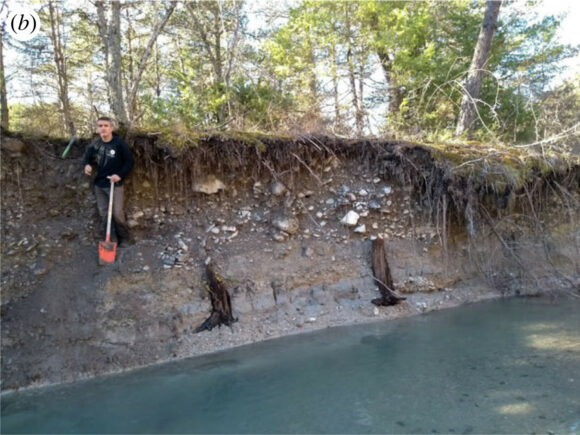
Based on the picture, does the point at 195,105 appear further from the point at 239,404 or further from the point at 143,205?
the point at 239,404

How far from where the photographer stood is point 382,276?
18.1 feet

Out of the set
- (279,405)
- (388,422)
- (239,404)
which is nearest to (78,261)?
(239,404)

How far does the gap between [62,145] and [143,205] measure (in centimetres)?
126

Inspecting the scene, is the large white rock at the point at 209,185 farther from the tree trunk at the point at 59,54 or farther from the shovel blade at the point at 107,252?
the tree trunk at the point at 59,54

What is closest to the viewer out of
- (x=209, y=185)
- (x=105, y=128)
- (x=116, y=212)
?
(x=105, y=128)

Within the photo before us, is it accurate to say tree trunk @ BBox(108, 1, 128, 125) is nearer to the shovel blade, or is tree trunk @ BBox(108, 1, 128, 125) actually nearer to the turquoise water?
the shovel blade

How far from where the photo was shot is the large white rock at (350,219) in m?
5.61

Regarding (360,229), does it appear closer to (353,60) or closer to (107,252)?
(107,252)

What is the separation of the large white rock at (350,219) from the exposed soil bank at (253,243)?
0.06 metres

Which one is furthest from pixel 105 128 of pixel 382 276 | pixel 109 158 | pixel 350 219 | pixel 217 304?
pixel 382 276

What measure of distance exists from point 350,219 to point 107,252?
325 centimetres

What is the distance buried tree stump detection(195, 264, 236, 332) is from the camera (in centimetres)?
463

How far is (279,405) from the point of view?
10.4 feet

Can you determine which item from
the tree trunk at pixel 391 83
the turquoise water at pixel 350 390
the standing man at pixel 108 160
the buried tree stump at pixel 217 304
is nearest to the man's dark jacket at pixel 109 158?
the standing man at pixel 108 160
